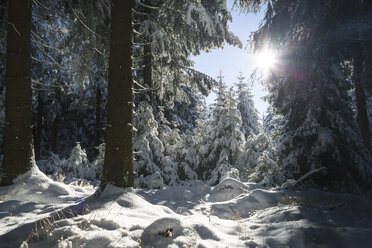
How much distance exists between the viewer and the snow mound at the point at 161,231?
2.73 meters

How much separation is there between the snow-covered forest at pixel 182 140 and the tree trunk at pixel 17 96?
0.9 inches

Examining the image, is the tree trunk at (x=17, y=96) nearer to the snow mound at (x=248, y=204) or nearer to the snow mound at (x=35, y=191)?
the snow mound at (x=35, y=191)

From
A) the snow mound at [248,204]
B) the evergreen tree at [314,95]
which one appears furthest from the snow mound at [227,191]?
the evergreen tree at [314,95]

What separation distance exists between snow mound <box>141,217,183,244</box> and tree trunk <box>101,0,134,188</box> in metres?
1.75

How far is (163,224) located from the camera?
2.85 meters

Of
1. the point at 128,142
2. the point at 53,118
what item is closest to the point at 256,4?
the point at 128,142

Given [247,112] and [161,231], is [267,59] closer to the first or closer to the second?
[161,231]

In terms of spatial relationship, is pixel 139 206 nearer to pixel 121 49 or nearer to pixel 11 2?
pixel 121 49

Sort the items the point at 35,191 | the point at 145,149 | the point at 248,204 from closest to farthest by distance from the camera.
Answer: the point at 35,191 < the point at 248,204 < the point at 145,149

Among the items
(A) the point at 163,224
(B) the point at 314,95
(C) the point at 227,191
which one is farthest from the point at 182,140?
(A) the point at 163,224

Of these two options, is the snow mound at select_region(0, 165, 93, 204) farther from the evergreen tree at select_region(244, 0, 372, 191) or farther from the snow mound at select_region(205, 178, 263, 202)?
the evergreen tree at select_region(244, 0, 372, 191)

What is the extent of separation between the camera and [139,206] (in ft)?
12.8

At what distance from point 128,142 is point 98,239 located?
2152 mm

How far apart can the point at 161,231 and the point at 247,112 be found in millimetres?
28127
